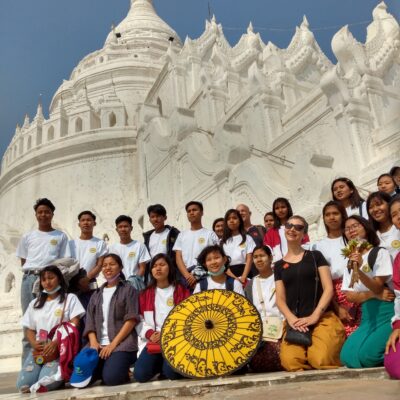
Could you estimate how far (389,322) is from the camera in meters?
3.52

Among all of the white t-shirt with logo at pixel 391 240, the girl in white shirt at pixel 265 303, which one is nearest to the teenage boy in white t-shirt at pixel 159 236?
the girl in white shirt at pixel 265 303

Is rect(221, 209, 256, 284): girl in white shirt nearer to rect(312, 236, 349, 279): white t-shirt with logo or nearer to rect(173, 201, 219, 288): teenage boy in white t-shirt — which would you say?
rect(173, 201, 219, 288): teenage boy in white t-shirt

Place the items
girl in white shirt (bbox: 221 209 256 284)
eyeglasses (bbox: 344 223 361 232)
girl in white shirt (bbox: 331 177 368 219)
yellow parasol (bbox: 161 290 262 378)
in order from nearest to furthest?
yellow parasol (bbox: 161 290 262 378), eyeglasses (bbox: 344 223 361 232), girl in white shirt (bbox: 331 177 368 219), girl in white shirt (bbox: 221 209 256 284)

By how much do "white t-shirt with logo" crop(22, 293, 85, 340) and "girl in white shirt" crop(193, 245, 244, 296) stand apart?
120 cm

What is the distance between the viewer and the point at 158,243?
5.82 metres

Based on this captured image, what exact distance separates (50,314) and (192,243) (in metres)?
1.77

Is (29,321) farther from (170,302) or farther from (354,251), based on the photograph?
→ (354,251)

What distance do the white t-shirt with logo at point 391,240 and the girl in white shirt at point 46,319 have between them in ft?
9.32

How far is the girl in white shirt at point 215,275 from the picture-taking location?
447 cm

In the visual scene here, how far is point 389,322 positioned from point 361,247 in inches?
22.5

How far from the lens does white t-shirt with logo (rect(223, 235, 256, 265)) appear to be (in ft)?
17.8

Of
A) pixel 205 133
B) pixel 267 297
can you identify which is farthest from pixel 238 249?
pixel 205 133

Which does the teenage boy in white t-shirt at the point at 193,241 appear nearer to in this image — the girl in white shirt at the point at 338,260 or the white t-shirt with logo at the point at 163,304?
the white t-shirt with logo at the point at 163,304

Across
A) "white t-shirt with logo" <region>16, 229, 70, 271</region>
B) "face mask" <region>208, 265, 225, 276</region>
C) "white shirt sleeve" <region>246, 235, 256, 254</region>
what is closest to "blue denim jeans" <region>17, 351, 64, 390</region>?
"white t-shirt with logo" <region>16, 229, 70, 271</region>
